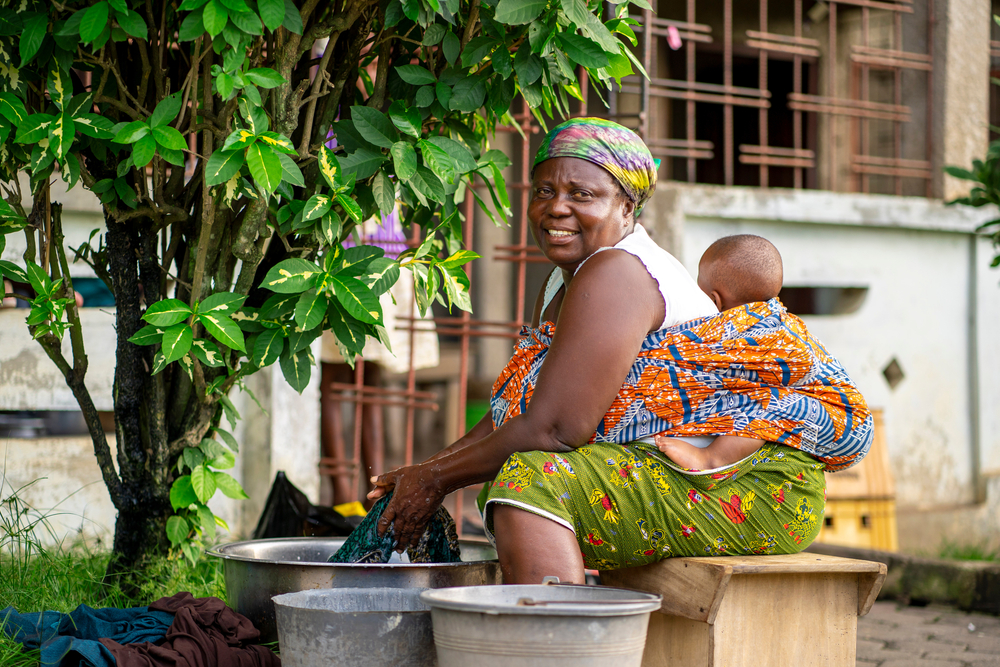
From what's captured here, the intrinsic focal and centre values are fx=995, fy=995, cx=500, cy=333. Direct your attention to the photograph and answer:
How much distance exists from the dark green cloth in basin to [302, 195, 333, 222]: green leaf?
70cm

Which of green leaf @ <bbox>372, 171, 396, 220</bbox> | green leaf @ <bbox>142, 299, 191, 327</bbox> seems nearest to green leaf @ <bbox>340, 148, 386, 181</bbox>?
green leaf @ <bbox>372, 171, 396, 220</bbox>

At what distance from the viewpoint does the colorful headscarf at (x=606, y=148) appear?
2340mm

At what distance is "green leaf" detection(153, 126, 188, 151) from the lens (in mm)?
2215

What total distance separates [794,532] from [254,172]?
145 cm

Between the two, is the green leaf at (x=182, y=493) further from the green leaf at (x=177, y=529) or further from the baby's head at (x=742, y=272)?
the baby's head at (x=742, y=272)

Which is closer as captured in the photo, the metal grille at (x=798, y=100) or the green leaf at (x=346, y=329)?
the green leaf at (x=346, y=329)

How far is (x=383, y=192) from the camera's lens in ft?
8.11

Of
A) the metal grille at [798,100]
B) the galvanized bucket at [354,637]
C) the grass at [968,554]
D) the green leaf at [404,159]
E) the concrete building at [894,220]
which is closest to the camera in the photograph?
the galvanized bucket at [354,637]

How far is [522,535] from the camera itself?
6.71ft

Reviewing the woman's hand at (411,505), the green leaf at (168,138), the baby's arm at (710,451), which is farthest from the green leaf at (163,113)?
the baby's arm at (710,451)

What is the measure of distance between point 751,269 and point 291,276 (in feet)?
4.03

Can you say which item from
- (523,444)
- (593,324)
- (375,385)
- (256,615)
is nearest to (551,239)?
(593,324)

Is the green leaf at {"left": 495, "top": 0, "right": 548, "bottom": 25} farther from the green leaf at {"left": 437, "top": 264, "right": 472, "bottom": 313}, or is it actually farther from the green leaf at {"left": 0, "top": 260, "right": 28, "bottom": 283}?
the green leaf at {"left": 0, "top": 260, "right": 28, "bottom": 283}

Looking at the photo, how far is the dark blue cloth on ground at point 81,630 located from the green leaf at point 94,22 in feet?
A: 4.21
